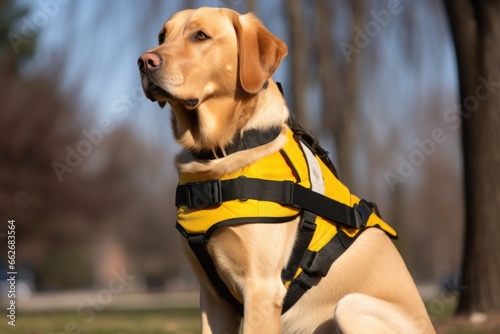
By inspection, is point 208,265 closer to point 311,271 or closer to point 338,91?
point 311,271

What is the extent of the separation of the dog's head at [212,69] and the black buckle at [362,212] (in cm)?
85

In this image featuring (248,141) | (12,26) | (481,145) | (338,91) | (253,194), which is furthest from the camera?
(12,26)

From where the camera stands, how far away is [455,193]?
5700 centimetres

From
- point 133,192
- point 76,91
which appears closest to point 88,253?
point 133,192

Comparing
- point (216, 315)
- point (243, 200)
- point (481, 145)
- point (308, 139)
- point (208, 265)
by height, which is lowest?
point (481, 145)

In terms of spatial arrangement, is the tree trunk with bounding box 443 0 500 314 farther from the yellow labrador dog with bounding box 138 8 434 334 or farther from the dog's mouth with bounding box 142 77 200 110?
the dog's mouth with bounding box 142 77 200 110

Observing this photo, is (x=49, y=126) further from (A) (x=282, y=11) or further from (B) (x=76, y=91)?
(A) (x=282, y=11)

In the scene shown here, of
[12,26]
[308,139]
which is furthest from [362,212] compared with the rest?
[12,26]

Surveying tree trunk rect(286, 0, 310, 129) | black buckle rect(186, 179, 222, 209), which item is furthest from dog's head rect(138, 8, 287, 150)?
tree trunk rect(286, 0, 310, 129)

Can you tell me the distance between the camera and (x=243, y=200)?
3902 millimetres

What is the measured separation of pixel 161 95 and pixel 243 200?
27.2 inches

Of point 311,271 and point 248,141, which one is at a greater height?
point 248,141

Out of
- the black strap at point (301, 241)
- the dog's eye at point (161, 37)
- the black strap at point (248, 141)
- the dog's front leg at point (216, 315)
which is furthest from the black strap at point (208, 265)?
the dog's eye at point (161, 37)

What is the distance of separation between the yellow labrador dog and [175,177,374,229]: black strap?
50 millimetres
